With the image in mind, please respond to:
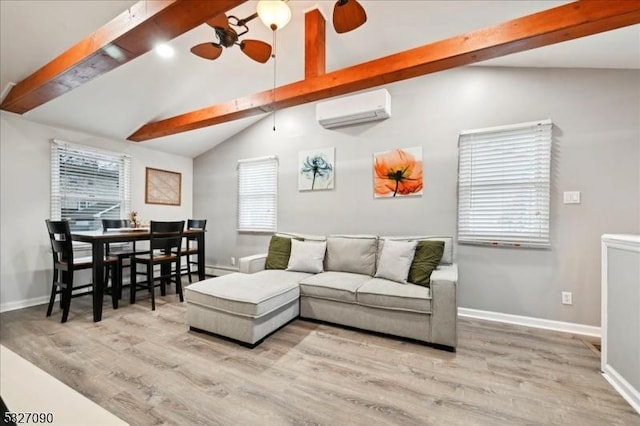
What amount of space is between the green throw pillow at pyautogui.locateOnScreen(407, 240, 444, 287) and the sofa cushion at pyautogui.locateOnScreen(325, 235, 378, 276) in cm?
50

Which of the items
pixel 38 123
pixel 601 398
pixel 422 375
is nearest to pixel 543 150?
→ pixel 601 398

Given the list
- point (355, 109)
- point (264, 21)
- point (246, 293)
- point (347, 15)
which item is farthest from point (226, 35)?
point (246, 293)

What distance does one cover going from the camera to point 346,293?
2748mm

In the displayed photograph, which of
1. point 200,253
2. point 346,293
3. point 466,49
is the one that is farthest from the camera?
point 200,253

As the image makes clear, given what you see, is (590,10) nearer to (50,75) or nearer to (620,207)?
(620,207)

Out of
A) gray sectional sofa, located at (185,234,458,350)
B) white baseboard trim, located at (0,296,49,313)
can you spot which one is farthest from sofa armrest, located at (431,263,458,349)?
white baseboard trim, located at (0,296,49,313)

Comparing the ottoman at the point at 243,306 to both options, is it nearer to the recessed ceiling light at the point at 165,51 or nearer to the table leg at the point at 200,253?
the table leg at the point at 200,253

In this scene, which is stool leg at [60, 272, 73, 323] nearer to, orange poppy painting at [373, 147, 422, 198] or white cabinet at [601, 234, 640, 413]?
orange poppy painting at [373, 147, 422, 198]

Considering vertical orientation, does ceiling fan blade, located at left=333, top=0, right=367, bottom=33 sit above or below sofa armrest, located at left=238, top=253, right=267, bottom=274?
above

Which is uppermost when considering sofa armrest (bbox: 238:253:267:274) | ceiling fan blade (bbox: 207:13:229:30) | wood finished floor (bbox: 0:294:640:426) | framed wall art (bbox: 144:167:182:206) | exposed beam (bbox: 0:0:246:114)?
ceiling fan blade (bbox: 207:13:229:30)

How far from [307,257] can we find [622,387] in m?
2.69

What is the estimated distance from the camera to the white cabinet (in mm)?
1728

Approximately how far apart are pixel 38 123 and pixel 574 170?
6054 mm

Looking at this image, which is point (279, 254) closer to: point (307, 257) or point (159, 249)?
point (307, 257)
